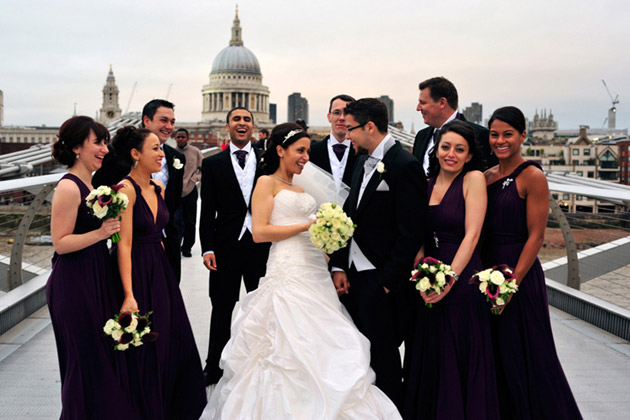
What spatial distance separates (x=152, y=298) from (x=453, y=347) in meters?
1.80

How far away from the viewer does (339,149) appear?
17.5 feet

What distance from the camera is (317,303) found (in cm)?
379

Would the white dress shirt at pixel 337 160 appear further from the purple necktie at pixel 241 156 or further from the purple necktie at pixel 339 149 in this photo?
the purple necktie at pixel 241 156

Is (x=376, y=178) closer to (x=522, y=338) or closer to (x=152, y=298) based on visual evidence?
(x=522, y=338)

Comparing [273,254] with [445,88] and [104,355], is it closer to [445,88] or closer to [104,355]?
[104,355]

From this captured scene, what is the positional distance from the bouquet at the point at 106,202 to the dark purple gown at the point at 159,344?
347 millimetres

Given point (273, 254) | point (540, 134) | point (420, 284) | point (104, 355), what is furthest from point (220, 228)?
point (540, 134)

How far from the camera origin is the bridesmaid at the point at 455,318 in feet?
11.0

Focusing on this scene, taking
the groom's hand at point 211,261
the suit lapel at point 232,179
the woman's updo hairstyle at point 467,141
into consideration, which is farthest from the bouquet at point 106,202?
the woman's updo hairstyle at point 467,141

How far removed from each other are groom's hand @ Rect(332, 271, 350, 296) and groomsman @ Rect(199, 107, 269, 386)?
90cm

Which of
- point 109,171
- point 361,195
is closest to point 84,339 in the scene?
point 109,171

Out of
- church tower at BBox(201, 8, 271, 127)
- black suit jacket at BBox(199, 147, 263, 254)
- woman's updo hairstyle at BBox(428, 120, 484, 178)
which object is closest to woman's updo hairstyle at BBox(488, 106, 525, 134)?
woman's updo hairstyle at BBox(428, 120, 484, 178)

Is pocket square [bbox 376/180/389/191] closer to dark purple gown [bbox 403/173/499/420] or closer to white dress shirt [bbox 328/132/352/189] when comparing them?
dark purple gown [bbox 403/173/499/420]

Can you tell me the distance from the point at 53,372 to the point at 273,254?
7.02 feet
